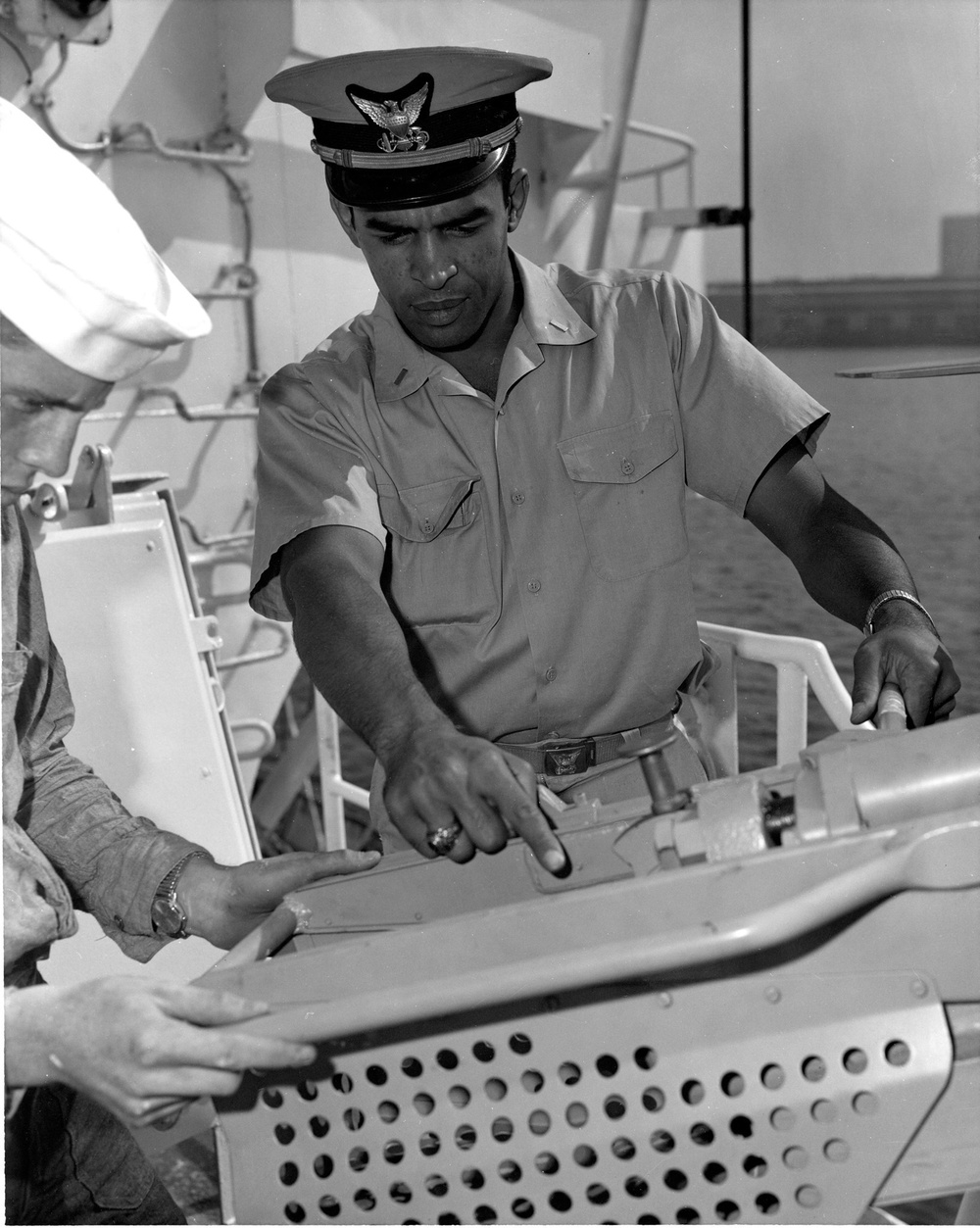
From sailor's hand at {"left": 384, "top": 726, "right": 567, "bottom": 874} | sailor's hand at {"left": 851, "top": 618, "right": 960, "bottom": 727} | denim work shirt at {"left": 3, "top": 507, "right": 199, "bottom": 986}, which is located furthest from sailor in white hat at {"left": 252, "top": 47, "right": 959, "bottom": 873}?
sailor's hand at {"left": 384, "top": 726, "right": 567, "bottom": 874}

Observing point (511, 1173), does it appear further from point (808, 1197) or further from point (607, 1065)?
point (808, 1197)

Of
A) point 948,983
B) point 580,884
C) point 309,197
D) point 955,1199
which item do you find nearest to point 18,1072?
point 580,884

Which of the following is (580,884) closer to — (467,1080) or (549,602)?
(467,1080)

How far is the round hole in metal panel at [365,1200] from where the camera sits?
91 cm

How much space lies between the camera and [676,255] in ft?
17.5

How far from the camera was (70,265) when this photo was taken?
0.97 metres

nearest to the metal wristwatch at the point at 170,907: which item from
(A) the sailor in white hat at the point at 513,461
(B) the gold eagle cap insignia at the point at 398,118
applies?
(A) the sailor in white hat at the point at 513,461

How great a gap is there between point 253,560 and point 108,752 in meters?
0.87

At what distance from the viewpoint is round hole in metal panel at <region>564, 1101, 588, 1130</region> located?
0.86 m

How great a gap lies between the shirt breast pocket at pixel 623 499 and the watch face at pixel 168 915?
2.76ft

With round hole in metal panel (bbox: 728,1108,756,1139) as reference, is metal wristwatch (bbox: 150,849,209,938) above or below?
below

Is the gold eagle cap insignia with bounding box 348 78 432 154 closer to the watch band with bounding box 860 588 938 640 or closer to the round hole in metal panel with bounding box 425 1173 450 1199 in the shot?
the watch band with bounding box 860 588 938 640

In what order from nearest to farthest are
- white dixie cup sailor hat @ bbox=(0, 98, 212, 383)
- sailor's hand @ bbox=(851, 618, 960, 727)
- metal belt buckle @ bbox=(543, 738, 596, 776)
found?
white dixie cup sailor hat @ bbox=(0, 98, 212, 383) → sailor's hand @ bbox=(851, 618, 960, 727) → metal belt buckle @ bbox=(543, 738, 596, 776)

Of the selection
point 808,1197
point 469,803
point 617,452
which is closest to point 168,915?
point 469,803
